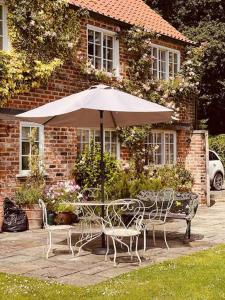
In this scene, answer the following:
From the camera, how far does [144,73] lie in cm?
1672

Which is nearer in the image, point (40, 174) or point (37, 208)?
point (37, 208)

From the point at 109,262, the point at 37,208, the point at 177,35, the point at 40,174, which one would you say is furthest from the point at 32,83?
the point at 177,35

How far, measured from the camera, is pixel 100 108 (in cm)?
806

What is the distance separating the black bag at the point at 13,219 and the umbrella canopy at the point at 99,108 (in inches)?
108

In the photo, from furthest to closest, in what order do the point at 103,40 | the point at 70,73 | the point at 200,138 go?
1. the point at 200,138
2. the point at 103,40
3. the point at 70,73

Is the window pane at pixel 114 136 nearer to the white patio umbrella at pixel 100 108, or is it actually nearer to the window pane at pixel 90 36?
the window pane at pixel 90 36

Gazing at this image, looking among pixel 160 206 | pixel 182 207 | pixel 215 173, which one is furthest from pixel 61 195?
pixel 215 173

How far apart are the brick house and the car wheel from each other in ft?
11.7

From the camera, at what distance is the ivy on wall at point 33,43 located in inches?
488

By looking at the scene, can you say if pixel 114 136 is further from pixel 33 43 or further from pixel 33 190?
pixel 33 190

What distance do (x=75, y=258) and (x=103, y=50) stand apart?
28.0ft

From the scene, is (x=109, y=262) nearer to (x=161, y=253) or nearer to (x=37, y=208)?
(x=161, y=253)

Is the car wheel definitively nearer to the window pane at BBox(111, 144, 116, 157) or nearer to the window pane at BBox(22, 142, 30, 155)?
the window pane at BBox(111, 144, 116, 157)

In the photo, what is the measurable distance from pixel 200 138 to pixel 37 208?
719 cm
